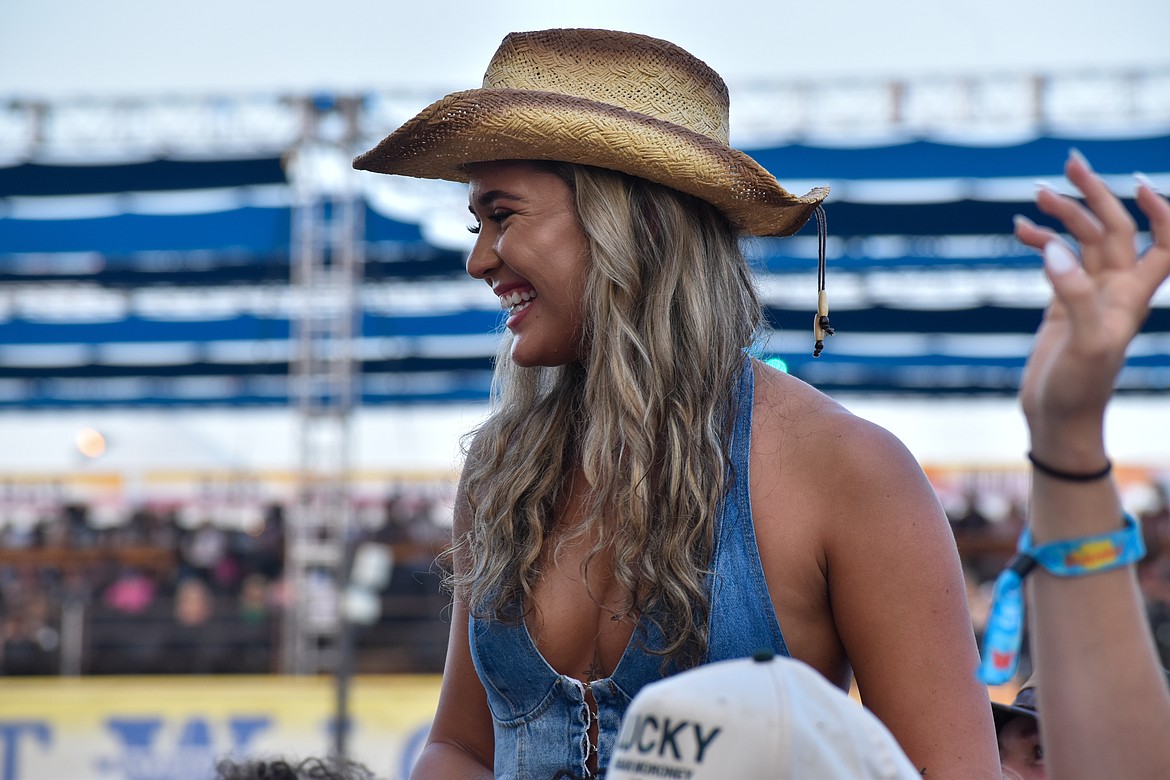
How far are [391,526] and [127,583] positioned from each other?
2.52m

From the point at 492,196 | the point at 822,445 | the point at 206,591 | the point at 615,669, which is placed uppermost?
the point at 492,196

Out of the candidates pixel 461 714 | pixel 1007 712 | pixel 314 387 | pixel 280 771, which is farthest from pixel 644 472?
pixel 314 387

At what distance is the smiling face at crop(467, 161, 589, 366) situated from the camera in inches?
65.6

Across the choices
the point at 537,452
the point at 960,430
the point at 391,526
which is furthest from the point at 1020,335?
the point at 537,452

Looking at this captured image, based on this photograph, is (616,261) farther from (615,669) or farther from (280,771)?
(280,771)

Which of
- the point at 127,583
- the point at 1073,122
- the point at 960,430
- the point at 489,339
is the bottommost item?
the point at 127,583

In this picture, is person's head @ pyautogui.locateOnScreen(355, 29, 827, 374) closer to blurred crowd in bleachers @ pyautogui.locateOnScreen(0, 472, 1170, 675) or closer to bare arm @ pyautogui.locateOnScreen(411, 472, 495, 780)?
bare arm @ pyautogui.locateOnScreen(411, 472, 495, 780)

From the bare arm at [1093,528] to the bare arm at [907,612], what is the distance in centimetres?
50

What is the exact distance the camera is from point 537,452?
178 cm

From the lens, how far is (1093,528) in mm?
876

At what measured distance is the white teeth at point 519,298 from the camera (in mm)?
1706

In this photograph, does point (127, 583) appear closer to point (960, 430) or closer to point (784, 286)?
point (784, 286)

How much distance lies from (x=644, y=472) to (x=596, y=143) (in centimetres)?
42

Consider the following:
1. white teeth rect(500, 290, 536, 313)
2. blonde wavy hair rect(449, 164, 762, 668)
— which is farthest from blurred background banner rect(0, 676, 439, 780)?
white teeth rect(500, 290, 536, 313)
